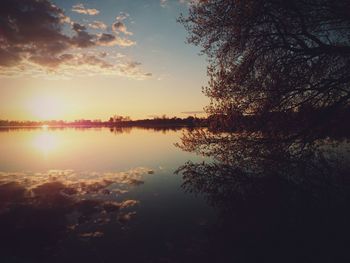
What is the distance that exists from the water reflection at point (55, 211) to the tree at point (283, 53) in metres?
9.01

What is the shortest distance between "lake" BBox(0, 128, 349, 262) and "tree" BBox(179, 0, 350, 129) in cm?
501

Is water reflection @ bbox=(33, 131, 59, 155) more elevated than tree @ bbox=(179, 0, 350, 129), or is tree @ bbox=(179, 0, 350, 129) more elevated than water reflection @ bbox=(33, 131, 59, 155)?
tree @ bbox=(179, 0, 350, 129)

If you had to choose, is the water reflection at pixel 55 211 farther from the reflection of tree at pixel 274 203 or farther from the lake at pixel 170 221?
the reflection of tree at pixel 274 203

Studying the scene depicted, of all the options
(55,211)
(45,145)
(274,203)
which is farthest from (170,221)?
(45,145)

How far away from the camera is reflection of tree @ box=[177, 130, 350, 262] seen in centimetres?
930

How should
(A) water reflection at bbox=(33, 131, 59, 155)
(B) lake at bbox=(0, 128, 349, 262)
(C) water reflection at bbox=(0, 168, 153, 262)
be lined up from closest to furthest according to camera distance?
(B) lake at bbox=(0, 128, 349, 262) < (C) water reflection at bbox=(0, 168, 153, 262) < (A) water reflection at bbox=(33, 131, 59, 155)

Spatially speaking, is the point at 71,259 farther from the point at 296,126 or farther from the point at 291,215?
the point at 296,126

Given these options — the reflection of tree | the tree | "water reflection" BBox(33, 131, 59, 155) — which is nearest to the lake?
the reflection of tree

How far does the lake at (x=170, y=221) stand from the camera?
941 centimetres

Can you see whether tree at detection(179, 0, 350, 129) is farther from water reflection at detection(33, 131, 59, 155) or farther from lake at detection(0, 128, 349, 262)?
water reflection at detection(33, 131, 59, 155)

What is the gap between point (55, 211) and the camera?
14.1 meters

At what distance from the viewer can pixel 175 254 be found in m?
9.41

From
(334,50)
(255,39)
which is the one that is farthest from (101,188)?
(334,50)

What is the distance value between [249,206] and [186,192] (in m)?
5.31
